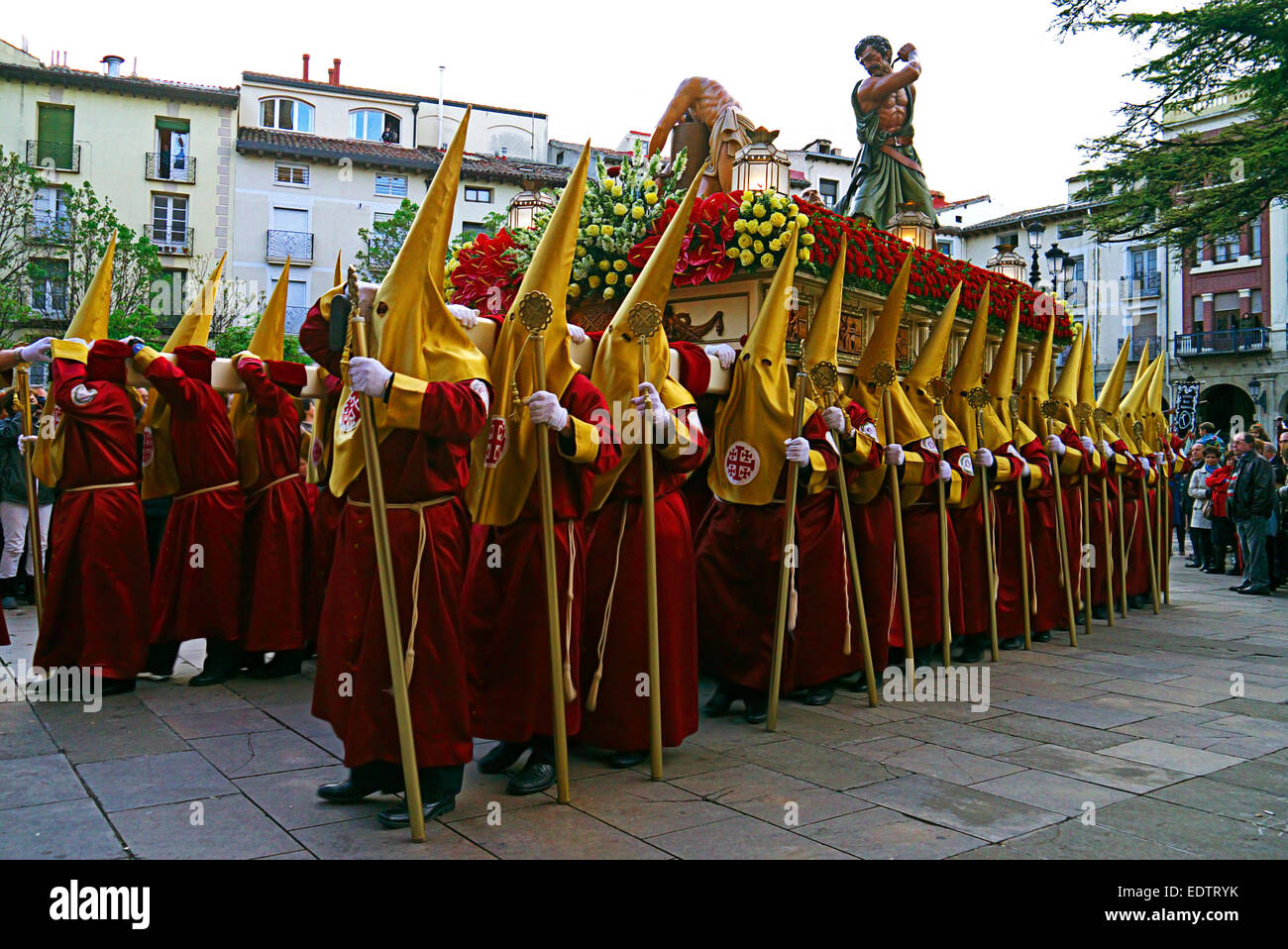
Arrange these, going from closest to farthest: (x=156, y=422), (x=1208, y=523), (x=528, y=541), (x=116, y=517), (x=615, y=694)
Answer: (x=528, y=541) → (x=615, y=694) → (x=116, y=517) → (x=156, y=422) → (x=1208, y=523)

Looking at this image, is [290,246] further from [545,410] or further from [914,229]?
[545,410]

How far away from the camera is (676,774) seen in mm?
4645

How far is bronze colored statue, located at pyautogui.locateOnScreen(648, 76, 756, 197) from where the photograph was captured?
755cm

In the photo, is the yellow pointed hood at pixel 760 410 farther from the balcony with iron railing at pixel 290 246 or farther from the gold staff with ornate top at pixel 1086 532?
the balcony with iron railing at pixel 290 246

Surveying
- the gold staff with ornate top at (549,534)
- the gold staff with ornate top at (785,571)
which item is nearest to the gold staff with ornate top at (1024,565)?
the gold staff with ornate top at (785,571)

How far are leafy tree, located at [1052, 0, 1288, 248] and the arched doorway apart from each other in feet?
78.3

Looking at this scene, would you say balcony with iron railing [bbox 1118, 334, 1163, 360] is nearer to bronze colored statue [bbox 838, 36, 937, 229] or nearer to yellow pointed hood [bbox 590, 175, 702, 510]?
bronze colored statue [bbox 838, 36, 937, 229]

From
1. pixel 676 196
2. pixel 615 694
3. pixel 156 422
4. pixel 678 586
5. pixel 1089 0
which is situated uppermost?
pixel 1089 0

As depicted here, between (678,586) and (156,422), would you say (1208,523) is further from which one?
(156,422)

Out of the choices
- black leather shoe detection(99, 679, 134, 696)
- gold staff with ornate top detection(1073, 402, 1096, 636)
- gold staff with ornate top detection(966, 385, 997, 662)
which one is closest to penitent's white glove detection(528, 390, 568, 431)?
black leather shoe detection(99, 679, 134, 696)

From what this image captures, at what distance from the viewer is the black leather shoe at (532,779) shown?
431 centimetres

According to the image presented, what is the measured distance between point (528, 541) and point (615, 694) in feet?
2.85

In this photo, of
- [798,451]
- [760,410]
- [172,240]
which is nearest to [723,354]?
[760,410]
